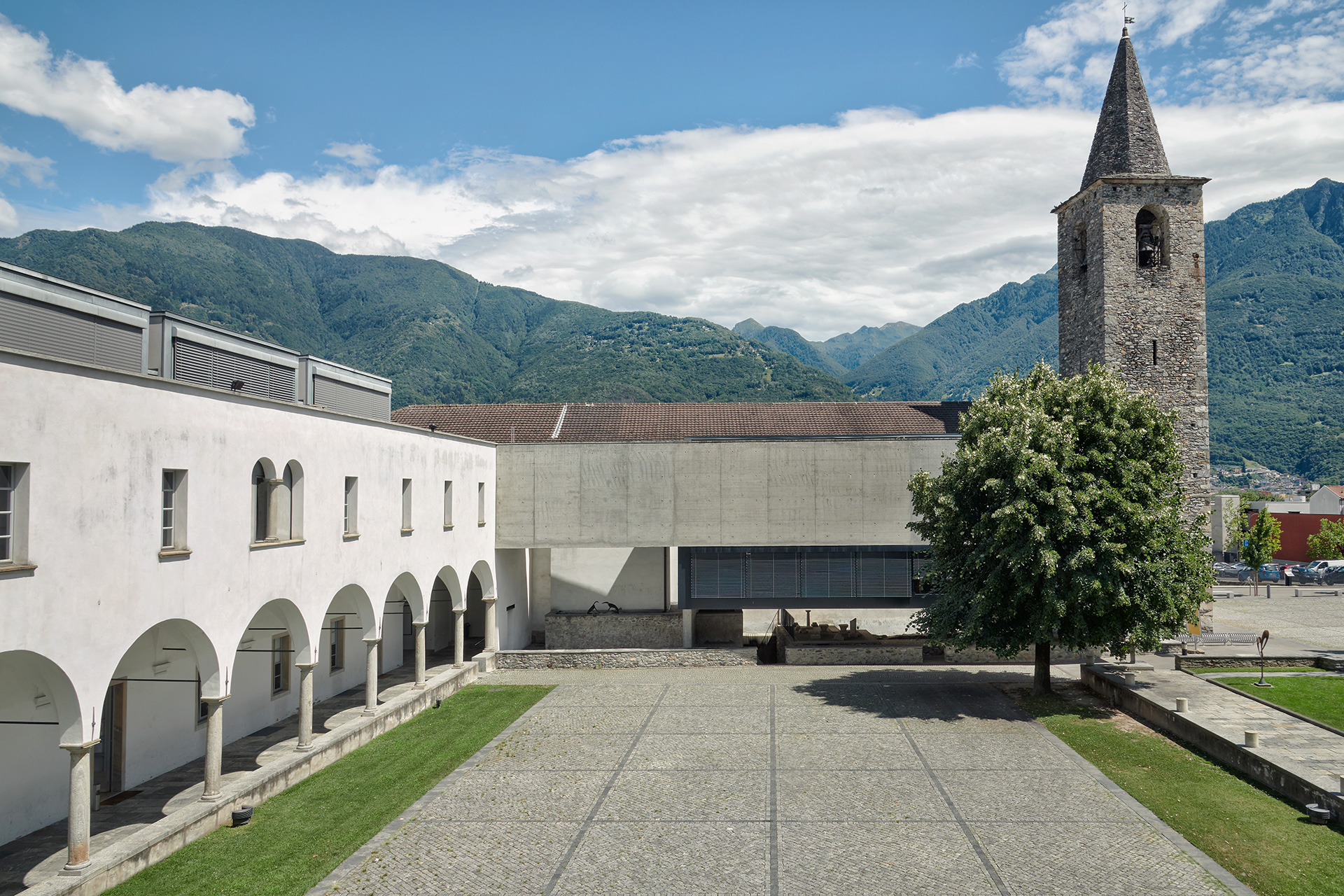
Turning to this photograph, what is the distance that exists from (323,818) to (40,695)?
500 centimetres

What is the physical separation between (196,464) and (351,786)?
23.3 feet

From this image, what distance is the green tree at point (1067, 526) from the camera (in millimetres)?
18797

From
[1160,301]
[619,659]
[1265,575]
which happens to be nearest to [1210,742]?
[619,659]

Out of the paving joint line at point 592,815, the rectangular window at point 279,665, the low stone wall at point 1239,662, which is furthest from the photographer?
the low stone wall at point 1239,662

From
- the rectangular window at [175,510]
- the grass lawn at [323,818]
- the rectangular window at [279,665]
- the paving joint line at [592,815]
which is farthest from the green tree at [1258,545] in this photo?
the rectangular window at [175,510]

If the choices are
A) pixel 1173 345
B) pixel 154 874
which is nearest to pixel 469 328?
pixel 1173 345

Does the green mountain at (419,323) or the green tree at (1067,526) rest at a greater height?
the green mountain at (419,323)

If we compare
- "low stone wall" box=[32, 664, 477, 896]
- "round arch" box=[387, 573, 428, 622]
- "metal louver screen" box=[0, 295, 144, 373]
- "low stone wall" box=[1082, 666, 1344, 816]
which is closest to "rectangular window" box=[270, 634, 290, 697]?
"low stone wall" box=[32, 664, 477, 896]

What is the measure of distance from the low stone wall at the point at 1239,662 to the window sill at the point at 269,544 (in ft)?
86.0

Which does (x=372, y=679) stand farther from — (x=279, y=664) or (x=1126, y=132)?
(x=1126, y=132)

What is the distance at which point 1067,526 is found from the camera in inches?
725

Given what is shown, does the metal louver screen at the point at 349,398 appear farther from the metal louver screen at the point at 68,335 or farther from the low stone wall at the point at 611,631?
the low stone wall at the point at 611,631

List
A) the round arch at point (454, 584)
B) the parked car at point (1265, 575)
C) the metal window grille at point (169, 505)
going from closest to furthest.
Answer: the metal window grille at point (169, 505) → the round arch at point (454, 584) → the parked car at point (1265, 575)

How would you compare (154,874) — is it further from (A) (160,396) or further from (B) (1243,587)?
(B) (1243,587)
